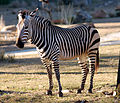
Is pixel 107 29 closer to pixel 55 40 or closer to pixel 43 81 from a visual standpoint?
pixel 43 81

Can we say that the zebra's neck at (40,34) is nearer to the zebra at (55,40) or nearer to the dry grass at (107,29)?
the zebra at (55,40)

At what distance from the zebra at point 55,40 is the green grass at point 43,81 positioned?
0.43 m

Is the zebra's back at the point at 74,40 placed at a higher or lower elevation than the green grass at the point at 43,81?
higher

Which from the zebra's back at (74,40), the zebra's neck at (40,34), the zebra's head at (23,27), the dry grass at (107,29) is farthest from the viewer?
the dry grass at (107,29)

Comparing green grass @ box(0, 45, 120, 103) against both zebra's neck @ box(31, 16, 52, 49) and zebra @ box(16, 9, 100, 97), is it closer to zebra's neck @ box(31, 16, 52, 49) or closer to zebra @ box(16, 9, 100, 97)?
zebra @ box(16, 9, 100, 97)

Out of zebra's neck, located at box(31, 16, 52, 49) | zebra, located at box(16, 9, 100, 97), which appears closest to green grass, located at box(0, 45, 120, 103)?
zebra, located at box(16, 9, 100, 97)

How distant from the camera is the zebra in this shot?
722 centimetres

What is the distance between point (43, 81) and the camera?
388 inches

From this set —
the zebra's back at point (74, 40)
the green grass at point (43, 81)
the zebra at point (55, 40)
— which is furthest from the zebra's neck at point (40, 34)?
the green grass at point (43, 81)

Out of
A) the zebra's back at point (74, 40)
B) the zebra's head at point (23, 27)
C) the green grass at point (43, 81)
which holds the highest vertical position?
the zebra's head at point (23, 27)

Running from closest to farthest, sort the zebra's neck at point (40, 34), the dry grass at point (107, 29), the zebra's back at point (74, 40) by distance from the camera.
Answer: the zebra's neck at point (40, 34) < the zebra's back at point (74, 40) < the dry grass at point (107, 29)

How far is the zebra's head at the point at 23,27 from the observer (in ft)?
23.4

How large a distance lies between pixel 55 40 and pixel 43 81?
8.62 feet

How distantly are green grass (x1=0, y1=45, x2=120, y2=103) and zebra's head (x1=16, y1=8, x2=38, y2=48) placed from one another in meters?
1.37
